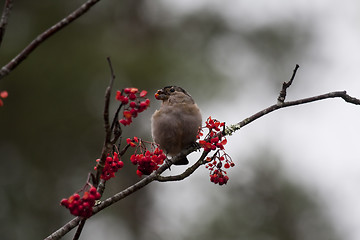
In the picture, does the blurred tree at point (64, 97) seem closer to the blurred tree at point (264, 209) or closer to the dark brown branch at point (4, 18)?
the blurred tree at point (264, 209)

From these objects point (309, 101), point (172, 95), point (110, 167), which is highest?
point (172, 95)

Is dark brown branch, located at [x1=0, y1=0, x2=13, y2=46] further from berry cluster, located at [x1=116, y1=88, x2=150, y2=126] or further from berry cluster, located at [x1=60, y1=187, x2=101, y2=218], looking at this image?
berry cluster, located at [x1=60, y1=187, x2=101, y2=218]

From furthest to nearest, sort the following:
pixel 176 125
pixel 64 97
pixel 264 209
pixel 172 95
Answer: pixel 64 97, pixel 264 209, pixel 172 95, pixel 176 125

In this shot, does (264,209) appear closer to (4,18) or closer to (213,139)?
(213,139)

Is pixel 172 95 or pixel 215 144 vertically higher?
pixel 172 95

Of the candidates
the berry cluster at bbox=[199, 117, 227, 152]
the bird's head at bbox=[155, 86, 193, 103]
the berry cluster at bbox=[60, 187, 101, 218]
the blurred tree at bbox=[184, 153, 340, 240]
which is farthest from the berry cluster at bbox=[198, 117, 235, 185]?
the blurred tree at bbox=[184, 153, 340, 240]

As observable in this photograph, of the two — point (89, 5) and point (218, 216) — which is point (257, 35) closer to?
point (218, 216)

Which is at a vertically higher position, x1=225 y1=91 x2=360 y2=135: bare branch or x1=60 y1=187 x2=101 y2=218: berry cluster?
x1=225 y1=91 x2=360 y2=135: bare branch

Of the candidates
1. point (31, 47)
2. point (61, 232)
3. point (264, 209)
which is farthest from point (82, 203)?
point (264, 209)

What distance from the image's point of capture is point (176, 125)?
11.9 ft

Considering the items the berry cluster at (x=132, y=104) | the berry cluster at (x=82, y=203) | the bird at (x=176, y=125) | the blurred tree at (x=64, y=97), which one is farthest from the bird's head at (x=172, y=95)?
the blurred tree at (x=64, y=97)

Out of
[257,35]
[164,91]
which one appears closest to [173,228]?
[257,35]

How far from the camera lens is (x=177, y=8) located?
11.8 meters

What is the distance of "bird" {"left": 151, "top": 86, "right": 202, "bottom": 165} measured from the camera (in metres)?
3.60
